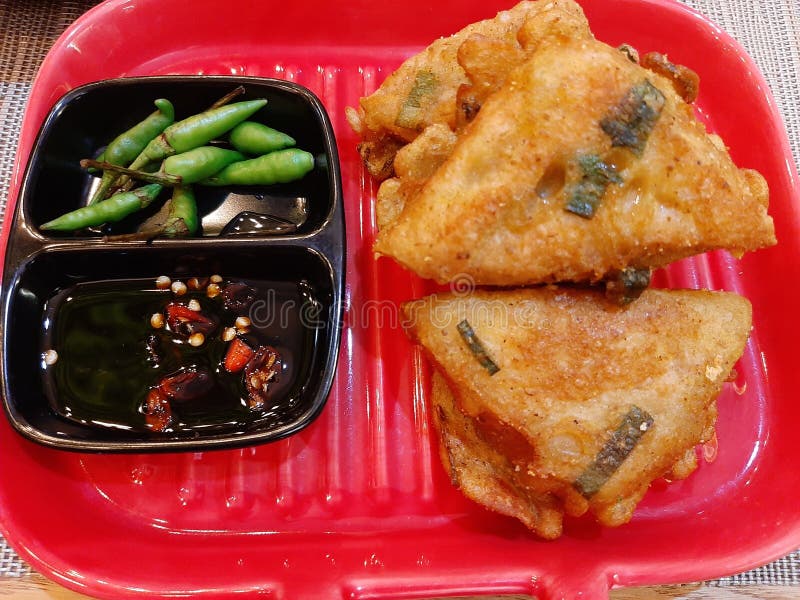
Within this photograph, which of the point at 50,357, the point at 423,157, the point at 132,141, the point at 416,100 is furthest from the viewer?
the point at 132,141

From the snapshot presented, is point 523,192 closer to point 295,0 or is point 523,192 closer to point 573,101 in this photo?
point 573,101

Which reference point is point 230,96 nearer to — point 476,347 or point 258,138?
point 258,138

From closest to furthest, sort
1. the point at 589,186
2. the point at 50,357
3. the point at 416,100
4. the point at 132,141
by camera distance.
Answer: the point at 589,186 < the point at 50,357 < the point at 416,100 < the point at 132,141

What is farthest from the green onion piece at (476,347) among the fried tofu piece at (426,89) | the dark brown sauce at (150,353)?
the fried tofu piece at (426,89)

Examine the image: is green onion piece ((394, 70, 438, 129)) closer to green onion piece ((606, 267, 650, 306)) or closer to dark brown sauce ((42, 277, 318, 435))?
dark brown sauce ((42, 277, 318, 435))

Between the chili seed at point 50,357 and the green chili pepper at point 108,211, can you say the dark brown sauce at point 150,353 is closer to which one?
the chili seed at point 50,357

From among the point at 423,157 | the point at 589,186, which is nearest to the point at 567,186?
the point at 589,186
